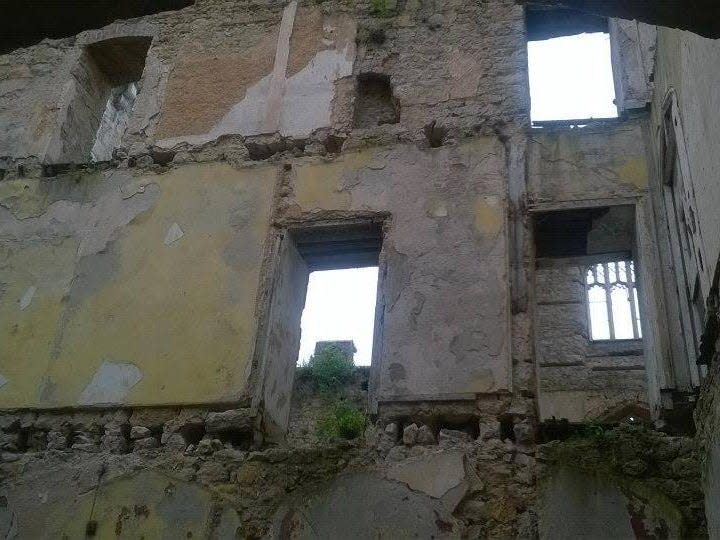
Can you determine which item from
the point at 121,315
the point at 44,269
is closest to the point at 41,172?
the point at 44,269

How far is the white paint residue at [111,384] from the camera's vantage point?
5.54 meters

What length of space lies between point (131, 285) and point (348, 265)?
1.78 m

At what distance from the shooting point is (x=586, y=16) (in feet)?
23.9

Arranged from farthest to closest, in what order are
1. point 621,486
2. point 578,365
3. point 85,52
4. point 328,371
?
point 328,371, point 578,365, point 85,52, point 621,486

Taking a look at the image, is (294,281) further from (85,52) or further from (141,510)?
(85,52)

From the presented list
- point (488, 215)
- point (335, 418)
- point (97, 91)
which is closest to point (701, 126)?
point (488, 215)

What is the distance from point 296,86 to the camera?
23.1ft

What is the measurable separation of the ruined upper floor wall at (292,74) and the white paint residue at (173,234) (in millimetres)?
1004

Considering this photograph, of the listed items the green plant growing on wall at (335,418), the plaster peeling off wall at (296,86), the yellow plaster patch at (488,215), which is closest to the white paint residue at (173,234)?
the plaster peeling off wall at (296,86)

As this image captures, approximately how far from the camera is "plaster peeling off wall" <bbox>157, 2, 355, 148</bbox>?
6832 millimetres

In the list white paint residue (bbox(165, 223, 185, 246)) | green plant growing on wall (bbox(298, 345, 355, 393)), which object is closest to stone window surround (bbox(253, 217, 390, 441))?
white paint residue (bbox(165, 223, 185, 246))

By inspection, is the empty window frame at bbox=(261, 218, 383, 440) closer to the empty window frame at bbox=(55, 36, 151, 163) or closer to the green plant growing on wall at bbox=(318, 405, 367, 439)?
the empty window frame at bbox=(55, 36, 151, 163)

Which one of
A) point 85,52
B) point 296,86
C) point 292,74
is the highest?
point 85,52

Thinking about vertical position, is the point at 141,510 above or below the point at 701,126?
below
